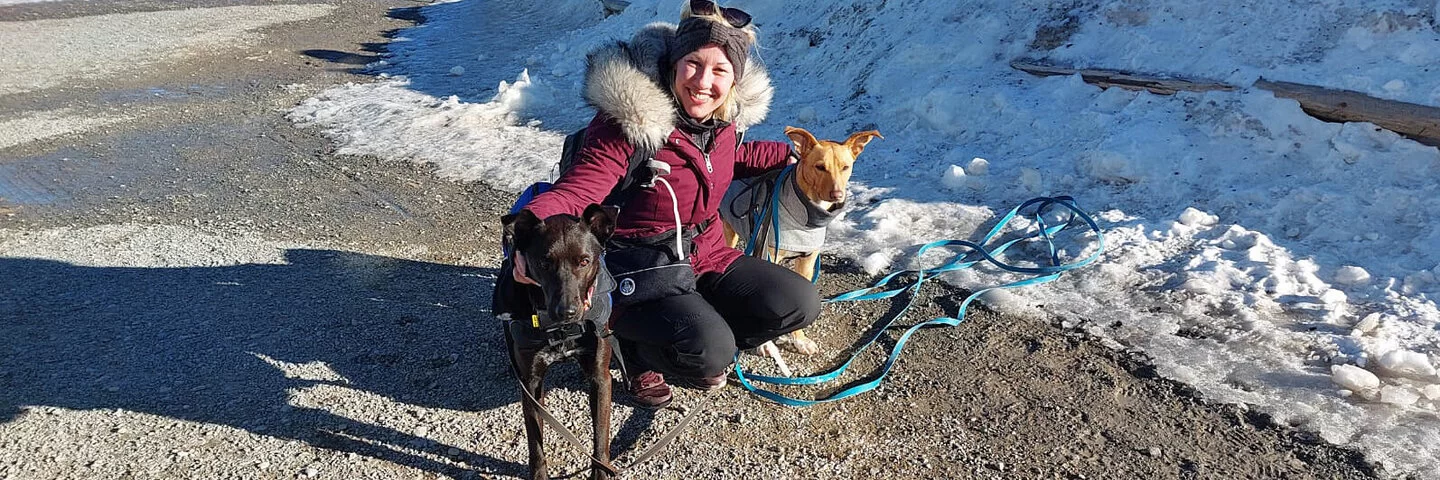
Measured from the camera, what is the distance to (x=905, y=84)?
25.6 ft

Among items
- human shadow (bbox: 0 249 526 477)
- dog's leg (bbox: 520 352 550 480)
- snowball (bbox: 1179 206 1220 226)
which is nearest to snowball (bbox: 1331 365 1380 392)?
snowball (bbox: 1179 206 1220 226)

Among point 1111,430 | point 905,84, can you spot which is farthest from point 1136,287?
point 905,84

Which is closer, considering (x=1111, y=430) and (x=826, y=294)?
(x=1111, y=430)

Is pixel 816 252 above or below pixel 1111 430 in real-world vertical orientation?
above


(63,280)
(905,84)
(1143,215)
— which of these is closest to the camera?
(63,280)

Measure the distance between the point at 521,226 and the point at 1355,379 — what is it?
334cm

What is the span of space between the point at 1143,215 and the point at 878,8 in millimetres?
4446

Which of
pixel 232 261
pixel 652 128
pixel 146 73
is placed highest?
pixel 652 128

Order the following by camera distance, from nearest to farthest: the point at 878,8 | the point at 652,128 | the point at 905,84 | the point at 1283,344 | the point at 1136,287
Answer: the point at 652,128, the point at 1283,344, the point at 1136,287, the point at 905,84, the point at 878,8

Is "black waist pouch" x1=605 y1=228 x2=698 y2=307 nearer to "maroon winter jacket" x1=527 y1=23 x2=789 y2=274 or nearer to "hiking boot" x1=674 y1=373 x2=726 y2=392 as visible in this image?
"maroon winter jacket" x1=527 y1=23 x2=789 y2=274

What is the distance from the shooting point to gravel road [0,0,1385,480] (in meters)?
3.47

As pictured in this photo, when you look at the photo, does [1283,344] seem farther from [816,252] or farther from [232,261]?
Answer: [232,261]

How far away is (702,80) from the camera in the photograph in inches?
142

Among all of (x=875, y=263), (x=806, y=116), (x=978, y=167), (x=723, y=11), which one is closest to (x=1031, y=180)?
(x=978, y=167)
